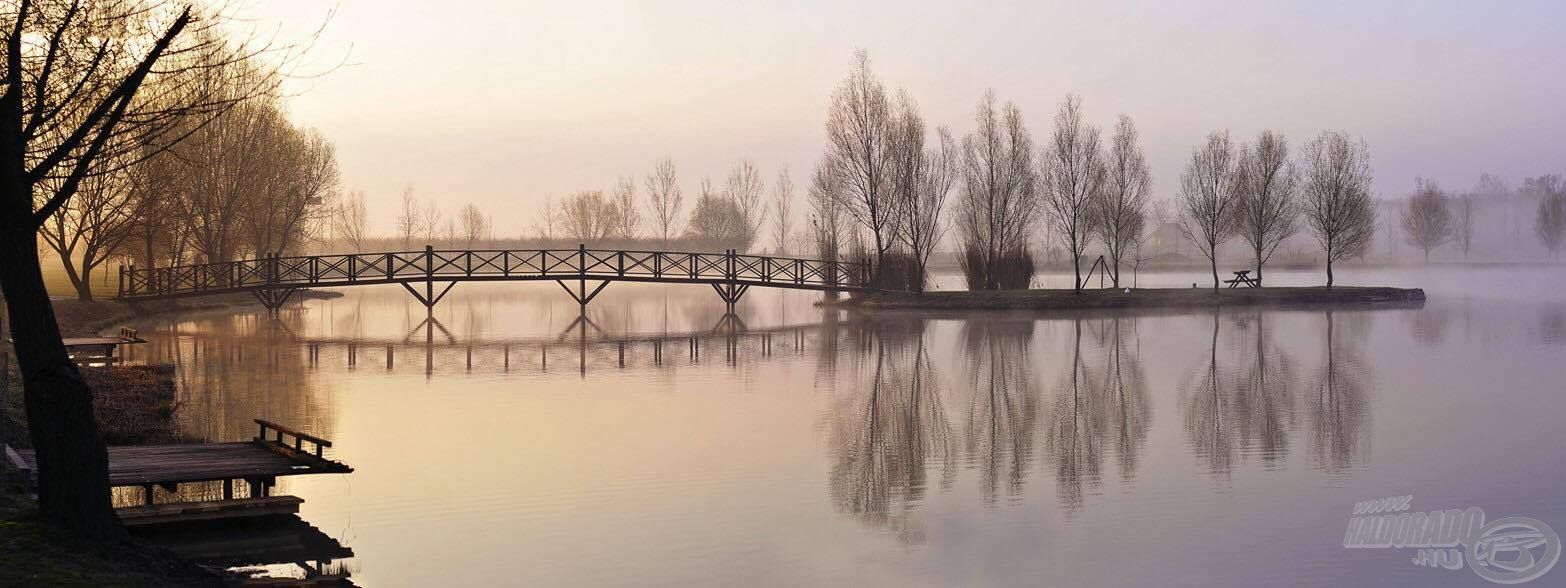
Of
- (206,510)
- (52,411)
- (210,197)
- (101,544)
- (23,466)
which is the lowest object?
(206,510)

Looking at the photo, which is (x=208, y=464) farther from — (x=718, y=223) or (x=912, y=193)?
(x=718, y=223)

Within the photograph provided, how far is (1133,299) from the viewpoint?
124 ft

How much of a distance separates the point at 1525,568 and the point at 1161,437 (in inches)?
196

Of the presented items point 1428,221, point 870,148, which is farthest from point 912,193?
point 1428,221

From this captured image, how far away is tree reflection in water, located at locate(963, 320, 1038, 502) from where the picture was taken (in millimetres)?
10602

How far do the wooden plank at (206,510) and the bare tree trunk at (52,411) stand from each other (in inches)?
48.4

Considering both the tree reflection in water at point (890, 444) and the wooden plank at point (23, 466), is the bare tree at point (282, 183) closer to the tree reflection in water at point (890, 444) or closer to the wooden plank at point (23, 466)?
the tree reflection in water at point (890, 444)

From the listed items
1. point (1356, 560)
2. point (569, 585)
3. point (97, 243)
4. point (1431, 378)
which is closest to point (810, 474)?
point (569, 585)

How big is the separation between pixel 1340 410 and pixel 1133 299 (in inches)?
935

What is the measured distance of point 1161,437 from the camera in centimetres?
1248

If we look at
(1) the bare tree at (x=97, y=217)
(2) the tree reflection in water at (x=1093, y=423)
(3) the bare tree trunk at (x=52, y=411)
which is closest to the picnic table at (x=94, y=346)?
(1) the bare tree at (x=97, y=217)

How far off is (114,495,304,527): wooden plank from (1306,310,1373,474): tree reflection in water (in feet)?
26.8

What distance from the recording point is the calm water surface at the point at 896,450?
25.7ft

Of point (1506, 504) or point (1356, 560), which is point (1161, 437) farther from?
point (1356, 560)
